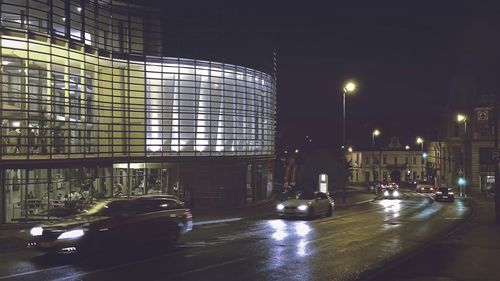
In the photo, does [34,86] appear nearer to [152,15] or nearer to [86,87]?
[86,87]

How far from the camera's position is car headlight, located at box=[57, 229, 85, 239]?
1557cm

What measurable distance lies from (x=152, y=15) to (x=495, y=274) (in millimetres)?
25031

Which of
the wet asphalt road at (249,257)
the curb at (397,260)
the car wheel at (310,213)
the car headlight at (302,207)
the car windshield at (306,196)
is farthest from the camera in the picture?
the car windshield at (306,196)

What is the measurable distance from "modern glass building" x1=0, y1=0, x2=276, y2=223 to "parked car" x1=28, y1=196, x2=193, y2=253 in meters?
8.86

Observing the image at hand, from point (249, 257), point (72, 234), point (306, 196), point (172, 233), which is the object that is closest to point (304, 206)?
point (306, 196)

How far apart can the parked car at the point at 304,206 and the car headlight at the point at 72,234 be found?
14.6 meters

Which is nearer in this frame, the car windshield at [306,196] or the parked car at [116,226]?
the parked car at [116,226]

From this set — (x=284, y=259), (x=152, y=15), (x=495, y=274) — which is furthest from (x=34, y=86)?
(x=495, y=274)

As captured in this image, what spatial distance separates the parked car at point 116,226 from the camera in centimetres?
1563

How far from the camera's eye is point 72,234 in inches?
615

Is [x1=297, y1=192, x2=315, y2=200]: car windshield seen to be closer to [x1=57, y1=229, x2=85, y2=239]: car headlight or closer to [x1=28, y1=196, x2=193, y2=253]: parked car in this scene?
[x1=28, y1=196, x2=193, y2=253]: parked car

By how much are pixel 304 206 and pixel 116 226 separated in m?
13.8

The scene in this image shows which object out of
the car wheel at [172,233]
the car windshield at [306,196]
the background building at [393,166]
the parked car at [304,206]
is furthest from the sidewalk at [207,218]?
the background building at [393,166]

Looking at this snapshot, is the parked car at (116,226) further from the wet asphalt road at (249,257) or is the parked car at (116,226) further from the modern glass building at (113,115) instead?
the modern glass building at (113,115)
